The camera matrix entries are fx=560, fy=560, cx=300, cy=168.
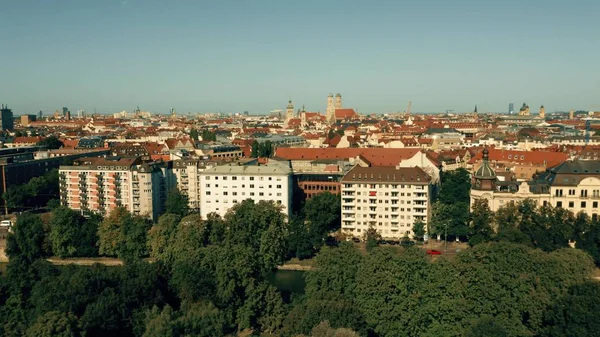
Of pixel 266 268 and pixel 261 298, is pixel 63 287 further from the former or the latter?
pixel 266 268

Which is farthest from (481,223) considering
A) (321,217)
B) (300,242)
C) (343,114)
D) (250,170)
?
(343,114)

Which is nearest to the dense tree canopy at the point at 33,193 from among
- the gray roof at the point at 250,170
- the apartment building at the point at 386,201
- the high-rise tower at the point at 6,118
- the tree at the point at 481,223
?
the gray roof at the point at 250,170

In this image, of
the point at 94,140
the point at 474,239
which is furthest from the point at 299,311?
the point at 94,140

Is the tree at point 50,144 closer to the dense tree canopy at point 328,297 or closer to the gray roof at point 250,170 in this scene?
the gray roof at point 250,170

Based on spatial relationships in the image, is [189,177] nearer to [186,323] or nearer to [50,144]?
[186,323]

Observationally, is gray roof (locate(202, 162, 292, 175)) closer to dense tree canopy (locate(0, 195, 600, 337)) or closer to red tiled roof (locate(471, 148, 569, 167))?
dense tree canopy (locate(0, 195, 600, 337))

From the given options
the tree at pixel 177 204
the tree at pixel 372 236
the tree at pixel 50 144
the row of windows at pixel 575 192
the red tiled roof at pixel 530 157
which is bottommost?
the tree at pixel 372 236
